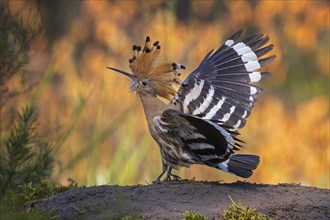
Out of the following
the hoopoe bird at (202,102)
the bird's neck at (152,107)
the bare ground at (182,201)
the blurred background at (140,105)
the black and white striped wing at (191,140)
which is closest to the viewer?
the bare ground at (182,201)

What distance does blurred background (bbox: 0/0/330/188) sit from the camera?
599 centimetres

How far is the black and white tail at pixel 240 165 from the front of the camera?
151 inches

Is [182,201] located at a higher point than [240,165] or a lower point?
lower

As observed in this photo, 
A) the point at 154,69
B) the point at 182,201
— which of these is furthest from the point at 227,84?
the point at 182,201

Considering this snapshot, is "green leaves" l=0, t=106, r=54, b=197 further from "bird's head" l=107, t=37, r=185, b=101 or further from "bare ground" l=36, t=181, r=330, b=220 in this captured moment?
"bare ground" l=36, t=181, r=330, b=220

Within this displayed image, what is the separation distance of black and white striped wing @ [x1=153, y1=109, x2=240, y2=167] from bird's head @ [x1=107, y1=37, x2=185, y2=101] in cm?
24

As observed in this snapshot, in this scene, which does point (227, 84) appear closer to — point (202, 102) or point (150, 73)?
point (202, 102)

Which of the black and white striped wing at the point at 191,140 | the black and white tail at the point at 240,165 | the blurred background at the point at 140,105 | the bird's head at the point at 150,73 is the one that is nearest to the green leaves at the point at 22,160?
the blurred background at the point at 140,105

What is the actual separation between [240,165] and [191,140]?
0.87ft

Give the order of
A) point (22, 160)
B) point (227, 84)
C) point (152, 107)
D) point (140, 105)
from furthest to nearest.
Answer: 1. point (140, 105)
2. point (22, 160)
3. point (227, 84)
4. point (152, 107)

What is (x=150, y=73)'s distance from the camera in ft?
13.8

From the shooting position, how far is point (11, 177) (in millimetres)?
4656

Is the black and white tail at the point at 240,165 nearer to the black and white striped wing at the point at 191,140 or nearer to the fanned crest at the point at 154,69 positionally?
the black and white striped wing at the point at 191,140

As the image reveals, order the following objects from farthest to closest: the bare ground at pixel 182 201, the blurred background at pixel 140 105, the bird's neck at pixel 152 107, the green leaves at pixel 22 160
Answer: the blurred background at pixel 140 105 < the green leaves at pixel 22 160 < the bird's neck at pixel 152 107 < the bare ground at pixel 182 201
